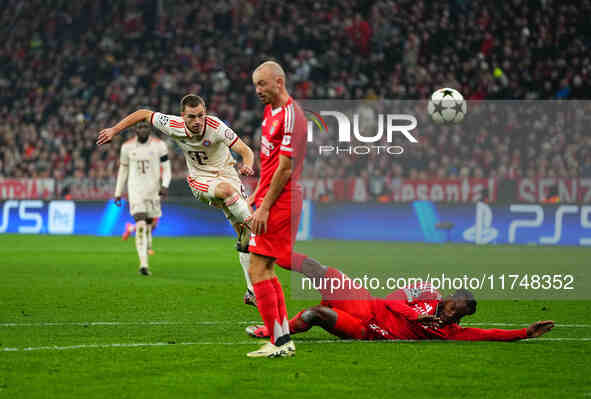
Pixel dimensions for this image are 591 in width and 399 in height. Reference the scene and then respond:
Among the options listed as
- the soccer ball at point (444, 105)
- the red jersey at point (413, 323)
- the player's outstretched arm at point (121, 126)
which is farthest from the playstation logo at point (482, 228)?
the red jersey at point (413, 323)

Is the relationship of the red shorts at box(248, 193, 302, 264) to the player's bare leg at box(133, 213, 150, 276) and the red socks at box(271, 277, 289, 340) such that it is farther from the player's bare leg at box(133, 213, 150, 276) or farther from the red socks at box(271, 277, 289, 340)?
the player's bare leg at box(133, 213, 150, 276)

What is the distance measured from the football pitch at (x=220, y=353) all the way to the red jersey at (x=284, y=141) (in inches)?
51.2

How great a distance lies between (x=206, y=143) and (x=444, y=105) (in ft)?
18.2

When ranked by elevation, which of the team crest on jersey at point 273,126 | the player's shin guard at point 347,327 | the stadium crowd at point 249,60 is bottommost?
the player's shin guard at point 347,327

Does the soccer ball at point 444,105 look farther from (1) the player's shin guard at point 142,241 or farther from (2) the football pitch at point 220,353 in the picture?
(1) the player's shin guard at point 142,241

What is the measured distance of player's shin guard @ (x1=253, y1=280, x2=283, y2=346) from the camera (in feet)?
22.3

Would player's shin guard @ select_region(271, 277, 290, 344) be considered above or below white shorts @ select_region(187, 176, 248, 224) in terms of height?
below

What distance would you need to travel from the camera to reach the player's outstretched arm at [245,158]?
9219 millimetres

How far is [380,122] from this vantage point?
8664mm

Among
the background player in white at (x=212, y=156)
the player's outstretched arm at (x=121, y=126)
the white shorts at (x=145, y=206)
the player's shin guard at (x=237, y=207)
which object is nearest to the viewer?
the player's outstretched arm at (x=121, y=126)

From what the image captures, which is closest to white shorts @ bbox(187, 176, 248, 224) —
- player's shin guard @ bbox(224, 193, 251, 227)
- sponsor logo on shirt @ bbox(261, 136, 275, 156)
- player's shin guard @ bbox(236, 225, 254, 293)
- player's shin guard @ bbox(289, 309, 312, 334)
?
player's shin guard @ bbox(224, 193, 251, 227)

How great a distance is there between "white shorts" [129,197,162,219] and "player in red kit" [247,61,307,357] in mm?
8238

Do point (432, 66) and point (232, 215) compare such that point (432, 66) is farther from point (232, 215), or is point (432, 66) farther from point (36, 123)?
point (232, 215)

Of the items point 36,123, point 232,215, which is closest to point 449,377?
point 232,215
